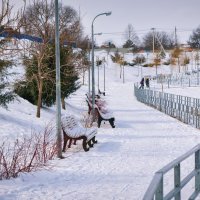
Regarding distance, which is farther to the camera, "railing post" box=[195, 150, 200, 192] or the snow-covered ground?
the snow-covered ground

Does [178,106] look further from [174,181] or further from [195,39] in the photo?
[195,39]

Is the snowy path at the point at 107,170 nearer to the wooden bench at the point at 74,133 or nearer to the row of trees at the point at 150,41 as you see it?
the wooden bench at the point at 74,133

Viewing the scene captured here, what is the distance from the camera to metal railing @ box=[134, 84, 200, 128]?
1800cm

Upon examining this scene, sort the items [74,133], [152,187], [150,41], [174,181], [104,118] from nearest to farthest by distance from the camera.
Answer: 1. [152,187]
2. [174,181]
3. [74,133]
4. [104,118]
5. [150,41]

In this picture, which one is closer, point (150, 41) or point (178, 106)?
point (178, 106)

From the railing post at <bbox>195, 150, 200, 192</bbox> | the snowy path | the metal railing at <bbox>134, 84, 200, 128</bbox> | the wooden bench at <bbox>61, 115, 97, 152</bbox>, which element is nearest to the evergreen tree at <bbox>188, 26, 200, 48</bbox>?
the metal railing at <bbox>134, 84, 200, 128</bbox>

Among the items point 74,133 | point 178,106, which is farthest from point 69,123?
point 178,106

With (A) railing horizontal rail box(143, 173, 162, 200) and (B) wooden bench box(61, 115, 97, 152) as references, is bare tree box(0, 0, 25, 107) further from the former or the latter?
(A) railing horizontal rail box(143, 173, 162, 200)

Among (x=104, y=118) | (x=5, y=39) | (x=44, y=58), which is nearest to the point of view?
(x=5, y=39)

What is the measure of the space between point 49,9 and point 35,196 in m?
13.3

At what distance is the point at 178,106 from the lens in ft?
70.9

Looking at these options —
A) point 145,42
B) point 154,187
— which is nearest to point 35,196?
point 154,187

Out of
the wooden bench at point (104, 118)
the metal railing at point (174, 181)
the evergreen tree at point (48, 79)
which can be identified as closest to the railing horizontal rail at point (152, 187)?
the metal railing at point (174, 181)

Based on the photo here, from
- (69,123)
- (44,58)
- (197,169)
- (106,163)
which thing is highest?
(44,58)
